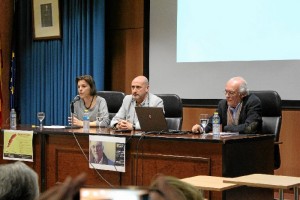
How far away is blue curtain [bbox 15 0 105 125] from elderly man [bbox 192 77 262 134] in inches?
86.6

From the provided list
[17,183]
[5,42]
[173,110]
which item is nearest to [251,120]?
[173,110]

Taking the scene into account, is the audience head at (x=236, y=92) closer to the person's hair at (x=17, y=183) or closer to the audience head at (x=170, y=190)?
the person's hair at (x=17, y=183)

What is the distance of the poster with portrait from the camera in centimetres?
429

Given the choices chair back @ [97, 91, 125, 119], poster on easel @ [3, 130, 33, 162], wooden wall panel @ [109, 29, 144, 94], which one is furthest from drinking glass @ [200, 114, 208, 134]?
wooden wall panel @ [109, 29, 144, 94]

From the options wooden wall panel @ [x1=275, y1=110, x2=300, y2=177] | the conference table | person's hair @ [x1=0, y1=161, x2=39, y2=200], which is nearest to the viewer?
person's hair @ [x1=0, y1=161, x2=39, y2=200]

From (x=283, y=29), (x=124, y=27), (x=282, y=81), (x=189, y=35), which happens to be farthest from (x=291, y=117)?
(x=124, y=27)

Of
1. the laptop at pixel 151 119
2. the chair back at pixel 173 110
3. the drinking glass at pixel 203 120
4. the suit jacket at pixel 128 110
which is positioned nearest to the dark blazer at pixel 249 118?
the drinking glass at pixel 203 120

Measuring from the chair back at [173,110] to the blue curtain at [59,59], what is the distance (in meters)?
1.79

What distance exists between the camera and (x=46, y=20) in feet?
23.3

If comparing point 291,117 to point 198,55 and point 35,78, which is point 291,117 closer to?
point 198,55

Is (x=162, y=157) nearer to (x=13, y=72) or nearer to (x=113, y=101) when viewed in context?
(x=113, y=101)

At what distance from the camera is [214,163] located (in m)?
3.82

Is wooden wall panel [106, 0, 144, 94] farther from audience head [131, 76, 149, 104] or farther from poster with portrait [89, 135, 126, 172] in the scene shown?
poster with portrait [89, 135, 126, 172]

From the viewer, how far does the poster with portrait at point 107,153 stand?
429 centimetres
